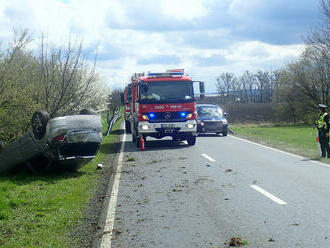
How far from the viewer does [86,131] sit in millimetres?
12727

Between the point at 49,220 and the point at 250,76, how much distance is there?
90294 millimetres

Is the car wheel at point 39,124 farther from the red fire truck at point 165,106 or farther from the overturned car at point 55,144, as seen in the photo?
the red fire truck at point 165,106

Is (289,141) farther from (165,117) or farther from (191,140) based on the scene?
(165,117)

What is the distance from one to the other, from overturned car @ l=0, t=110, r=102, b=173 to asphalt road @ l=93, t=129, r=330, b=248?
1.16 m

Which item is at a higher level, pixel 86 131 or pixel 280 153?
pixel 86 131

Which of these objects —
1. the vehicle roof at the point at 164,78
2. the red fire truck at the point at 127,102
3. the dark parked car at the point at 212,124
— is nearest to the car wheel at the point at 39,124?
the vehicle roof at the point at 164,78

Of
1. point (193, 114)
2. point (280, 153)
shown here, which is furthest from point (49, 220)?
point (193, 114)

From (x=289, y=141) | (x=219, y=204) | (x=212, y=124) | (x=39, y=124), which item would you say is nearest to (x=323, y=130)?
(x=219, y=204)

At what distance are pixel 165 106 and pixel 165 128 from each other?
0.89 m

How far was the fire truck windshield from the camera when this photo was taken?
66.5ft

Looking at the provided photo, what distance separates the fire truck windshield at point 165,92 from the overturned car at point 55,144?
7.21 meters

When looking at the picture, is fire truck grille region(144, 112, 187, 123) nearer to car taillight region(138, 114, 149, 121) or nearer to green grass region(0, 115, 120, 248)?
car taillight region(138, 114, 149, 121)

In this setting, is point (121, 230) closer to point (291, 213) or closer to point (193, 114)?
point (291, 213)

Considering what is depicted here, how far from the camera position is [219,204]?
8.80 metres
